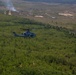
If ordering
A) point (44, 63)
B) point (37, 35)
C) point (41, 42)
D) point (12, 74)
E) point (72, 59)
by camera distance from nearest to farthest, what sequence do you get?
point (12, 74) → point (44, 63) → point (72, 59) → point (41, 42) → point (37, 35)

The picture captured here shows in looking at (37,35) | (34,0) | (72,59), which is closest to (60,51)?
(72,59)

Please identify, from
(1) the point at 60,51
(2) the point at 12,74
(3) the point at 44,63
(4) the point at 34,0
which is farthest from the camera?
(4) the point at 34,0

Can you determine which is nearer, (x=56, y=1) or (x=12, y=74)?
(x=12, y=74)

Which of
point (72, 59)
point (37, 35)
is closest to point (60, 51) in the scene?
point (72, 59)

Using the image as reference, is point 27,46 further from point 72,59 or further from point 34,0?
point 34,0

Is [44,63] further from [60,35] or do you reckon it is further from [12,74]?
[60,35]

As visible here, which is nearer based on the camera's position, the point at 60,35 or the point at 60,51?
the point at 60,51
